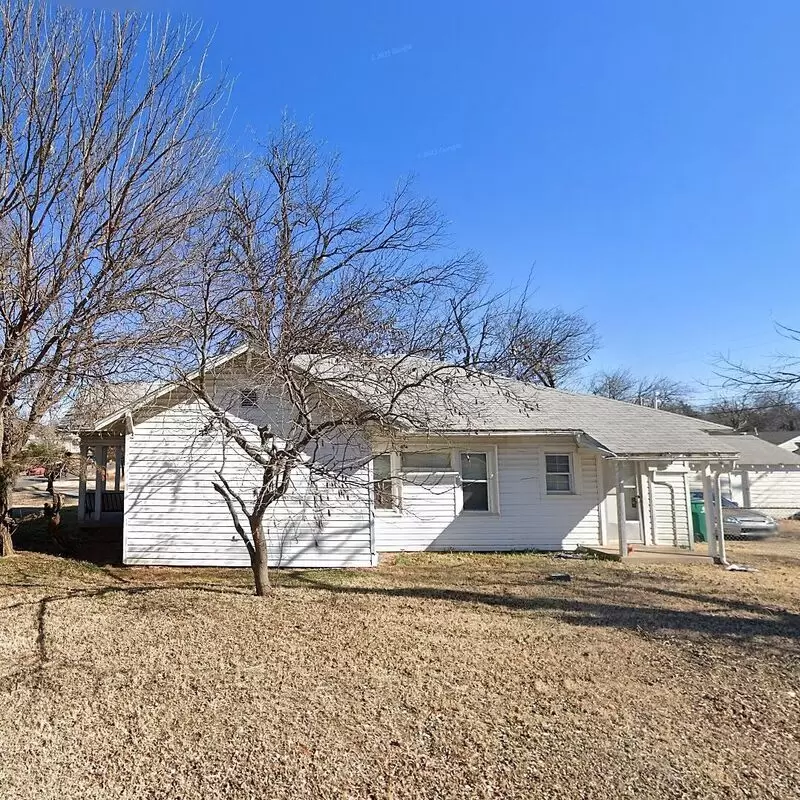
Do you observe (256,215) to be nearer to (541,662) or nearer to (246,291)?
(246,291)

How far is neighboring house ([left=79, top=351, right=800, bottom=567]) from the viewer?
448 inches

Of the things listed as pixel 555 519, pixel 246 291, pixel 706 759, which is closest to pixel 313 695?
pixel 706 759

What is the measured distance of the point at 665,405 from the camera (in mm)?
52250

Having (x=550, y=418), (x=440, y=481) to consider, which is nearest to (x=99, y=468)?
(x=440, y=481)

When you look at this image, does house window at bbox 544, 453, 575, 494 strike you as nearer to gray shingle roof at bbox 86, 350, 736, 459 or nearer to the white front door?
gray shingle roof at bbox 86, 350, 736, 459

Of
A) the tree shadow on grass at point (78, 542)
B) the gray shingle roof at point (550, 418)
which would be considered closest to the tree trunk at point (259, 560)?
the gray shingle roof at point (550, 418)

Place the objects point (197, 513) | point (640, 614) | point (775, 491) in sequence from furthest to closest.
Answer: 1. point (775, 491)
2. point (197, 513)
3. point (640, 614)

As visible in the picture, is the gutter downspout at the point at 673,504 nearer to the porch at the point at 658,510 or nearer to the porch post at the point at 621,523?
the porch at the point at 658,510

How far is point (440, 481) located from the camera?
1334cm

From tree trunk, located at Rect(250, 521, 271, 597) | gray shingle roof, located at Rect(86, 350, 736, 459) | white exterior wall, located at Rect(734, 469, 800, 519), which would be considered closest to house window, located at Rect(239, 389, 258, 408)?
gray shingle roof, located at Rect(86, 350, 736, 459)

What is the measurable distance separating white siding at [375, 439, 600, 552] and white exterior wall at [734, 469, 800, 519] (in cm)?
1617

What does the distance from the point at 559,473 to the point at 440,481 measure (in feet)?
9.16

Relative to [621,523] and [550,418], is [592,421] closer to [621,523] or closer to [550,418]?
[550,418]

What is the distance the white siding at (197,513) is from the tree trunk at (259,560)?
8.60 feet
